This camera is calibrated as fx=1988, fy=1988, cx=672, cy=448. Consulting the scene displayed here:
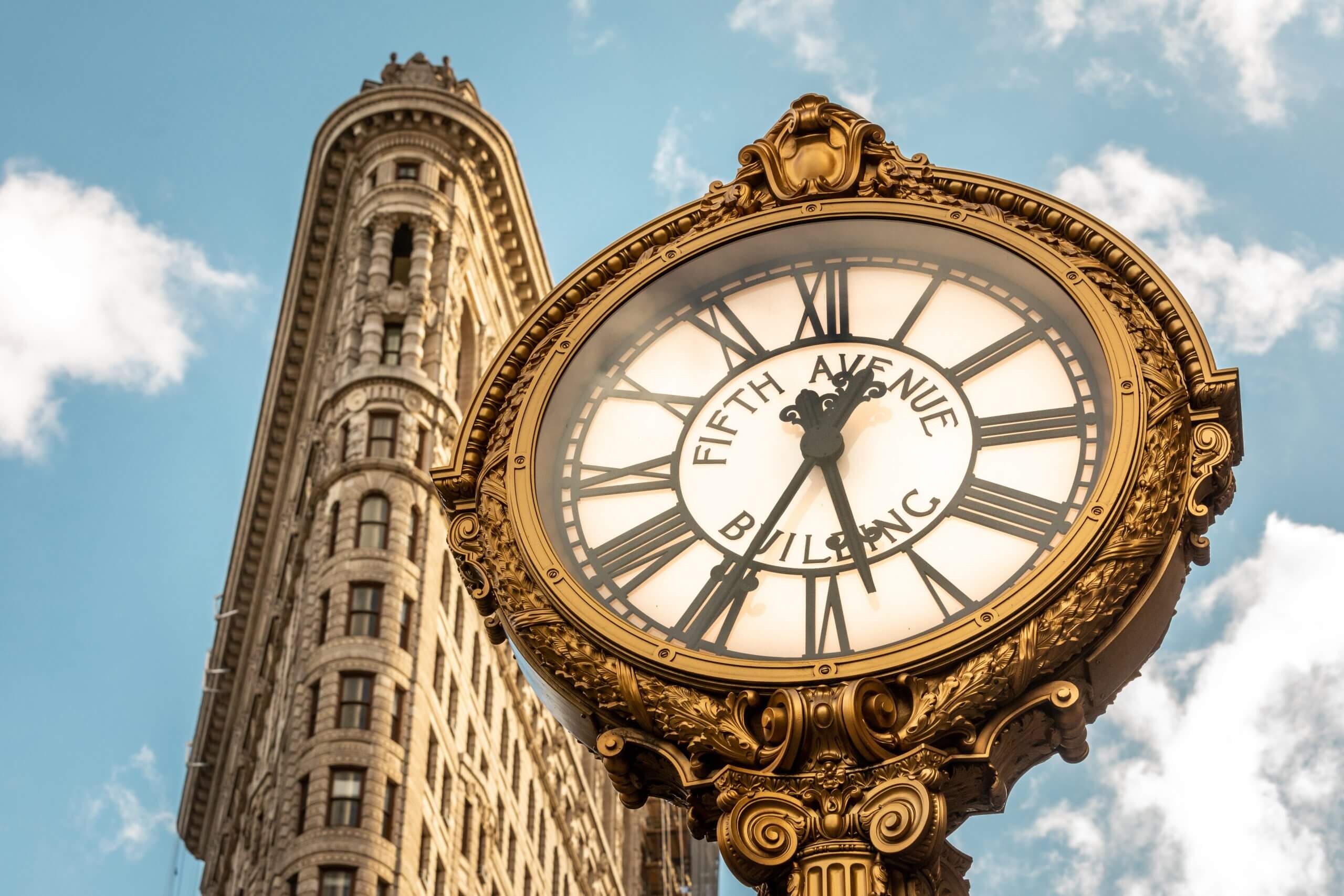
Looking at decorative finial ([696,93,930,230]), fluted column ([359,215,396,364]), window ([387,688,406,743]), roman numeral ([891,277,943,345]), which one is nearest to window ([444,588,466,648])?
window ([387,688,406,743])

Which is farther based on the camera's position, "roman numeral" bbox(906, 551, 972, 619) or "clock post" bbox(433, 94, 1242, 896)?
"roman numeral" bbox(906, 551, 972, 619)

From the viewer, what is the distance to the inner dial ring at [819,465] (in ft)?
13.5

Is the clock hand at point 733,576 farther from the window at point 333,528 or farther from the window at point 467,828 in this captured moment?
the window at point 333,528

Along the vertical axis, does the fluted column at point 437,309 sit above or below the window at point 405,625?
above

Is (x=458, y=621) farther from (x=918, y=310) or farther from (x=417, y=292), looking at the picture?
(x=918, y=310)

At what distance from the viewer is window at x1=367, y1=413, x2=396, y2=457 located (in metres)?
57.0

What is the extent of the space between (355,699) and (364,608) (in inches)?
135

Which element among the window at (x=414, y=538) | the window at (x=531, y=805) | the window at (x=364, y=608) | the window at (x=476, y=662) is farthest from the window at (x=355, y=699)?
the window at (x=531, y=805)

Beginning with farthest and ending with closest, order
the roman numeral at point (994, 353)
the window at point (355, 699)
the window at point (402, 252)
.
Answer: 1. the window at point (402, 252)
2. the window at point (355, 699)
3. the roman numeral at point (994, 353)

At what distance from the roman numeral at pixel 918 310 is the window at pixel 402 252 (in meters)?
61.1

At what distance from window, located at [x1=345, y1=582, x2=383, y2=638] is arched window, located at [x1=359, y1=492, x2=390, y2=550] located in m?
1.53

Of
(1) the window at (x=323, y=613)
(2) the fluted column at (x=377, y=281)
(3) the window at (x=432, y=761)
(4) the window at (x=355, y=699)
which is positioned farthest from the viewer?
(2) the fluted column at (x=377, y=281)

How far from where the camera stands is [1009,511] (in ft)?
13.3

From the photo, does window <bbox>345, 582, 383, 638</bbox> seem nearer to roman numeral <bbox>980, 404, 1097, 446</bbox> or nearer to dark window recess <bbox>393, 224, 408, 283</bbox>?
dark window recess <bbox>393, 224, 408, 283</bbox>
